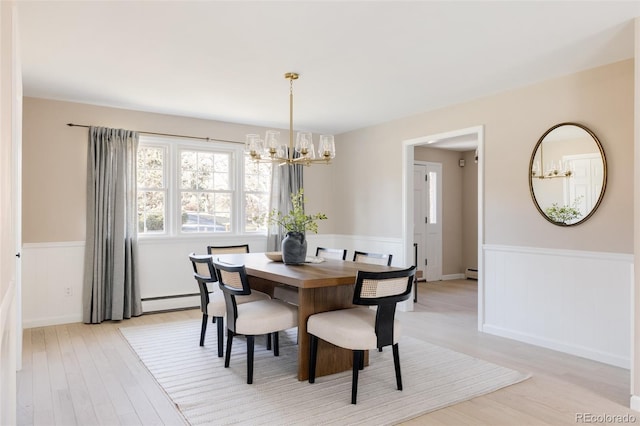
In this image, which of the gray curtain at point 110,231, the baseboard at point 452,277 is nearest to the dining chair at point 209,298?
the gray curtain at point 110,231

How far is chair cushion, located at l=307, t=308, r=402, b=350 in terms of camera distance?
2789 millimetres

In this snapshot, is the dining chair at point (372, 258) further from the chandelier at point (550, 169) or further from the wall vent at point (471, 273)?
the wall vent at point (471, 273)

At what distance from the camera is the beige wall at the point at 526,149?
354 centimetres

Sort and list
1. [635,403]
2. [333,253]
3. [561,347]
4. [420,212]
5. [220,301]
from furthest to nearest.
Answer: [420,212]
[333,253]
[561,347]
[220,301]
[635,403]

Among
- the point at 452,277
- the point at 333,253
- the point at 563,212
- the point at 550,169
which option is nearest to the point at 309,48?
the point at 333,253

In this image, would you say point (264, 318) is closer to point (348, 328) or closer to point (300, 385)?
point (300, 385)

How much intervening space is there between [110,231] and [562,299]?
480cm

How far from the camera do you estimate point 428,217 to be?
7926 mm

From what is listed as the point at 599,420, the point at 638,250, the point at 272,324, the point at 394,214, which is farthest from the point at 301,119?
the point at 599,420

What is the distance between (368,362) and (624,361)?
2079 mm

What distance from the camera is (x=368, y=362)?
11.4ft

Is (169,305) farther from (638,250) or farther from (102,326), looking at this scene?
(638,250)

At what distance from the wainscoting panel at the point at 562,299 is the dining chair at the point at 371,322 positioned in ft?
6.09

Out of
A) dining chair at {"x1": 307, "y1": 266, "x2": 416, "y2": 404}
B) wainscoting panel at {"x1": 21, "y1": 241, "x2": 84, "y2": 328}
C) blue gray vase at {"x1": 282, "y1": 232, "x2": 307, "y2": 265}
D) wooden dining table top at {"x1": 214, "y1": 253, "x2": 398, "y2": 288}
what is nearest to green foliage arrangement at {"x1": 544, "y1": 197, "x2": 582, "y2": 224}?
wooden dining table top at {"x1": 214, "y1": 253, "x2": 398, "y2": 288}
